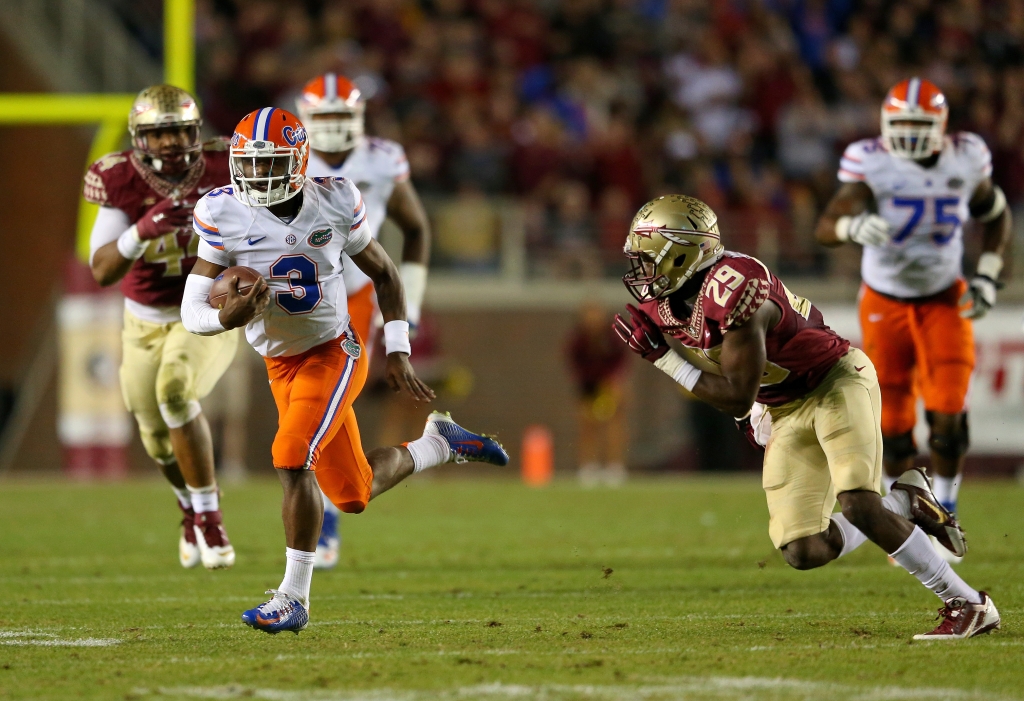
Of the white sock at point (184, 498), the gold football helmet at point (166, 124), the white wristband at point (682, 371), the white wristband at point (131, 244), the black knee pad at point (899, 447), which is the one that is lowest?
the white sock at point (184, 498)

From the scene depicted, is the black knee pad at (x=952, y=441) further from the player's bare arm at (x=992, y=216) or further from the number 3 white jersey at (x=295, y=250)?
the number 3 white jersey at (x=295, y=250)

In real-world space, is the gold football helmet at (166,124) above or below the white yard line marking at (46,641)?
above

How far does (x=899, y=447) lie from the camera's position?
6371mm

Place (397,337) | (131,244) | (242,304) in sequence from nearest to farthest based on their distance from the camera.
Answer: (242,304) < (397,337) < (131,244)

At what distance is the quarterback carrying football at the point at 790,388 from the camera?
429 cm

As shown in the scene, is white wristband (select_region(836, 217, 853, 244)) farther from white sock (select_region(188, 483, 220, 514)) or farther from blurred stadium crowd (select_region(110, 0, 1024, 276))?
blurred stadium crowd (select_region(110, 0, 1024, 276))

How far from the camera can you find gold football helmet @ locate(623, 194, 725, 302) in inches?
174

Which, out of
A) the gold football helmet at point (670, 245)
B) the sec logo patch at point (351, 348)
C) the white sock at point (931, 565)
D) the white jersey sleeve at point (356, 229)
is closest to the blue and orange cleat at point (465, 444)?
the sec logo patch at point (351, 348)

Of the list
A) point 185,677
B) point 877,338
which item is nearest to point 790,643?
point 185,677

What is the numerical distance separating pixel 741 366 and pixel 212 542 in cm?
253

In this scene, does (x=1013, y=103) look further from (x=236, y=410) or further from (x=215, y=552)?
(x=215, y=552)

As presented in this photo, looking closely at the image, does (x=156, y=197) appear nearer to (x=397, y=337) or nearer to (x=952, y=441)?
(x=397, y=337)

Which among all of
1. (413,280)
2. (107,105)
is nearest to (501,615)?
(413,280)

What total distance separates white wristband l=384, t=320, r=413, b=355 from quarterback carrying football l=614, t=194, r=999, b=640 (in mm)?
763
